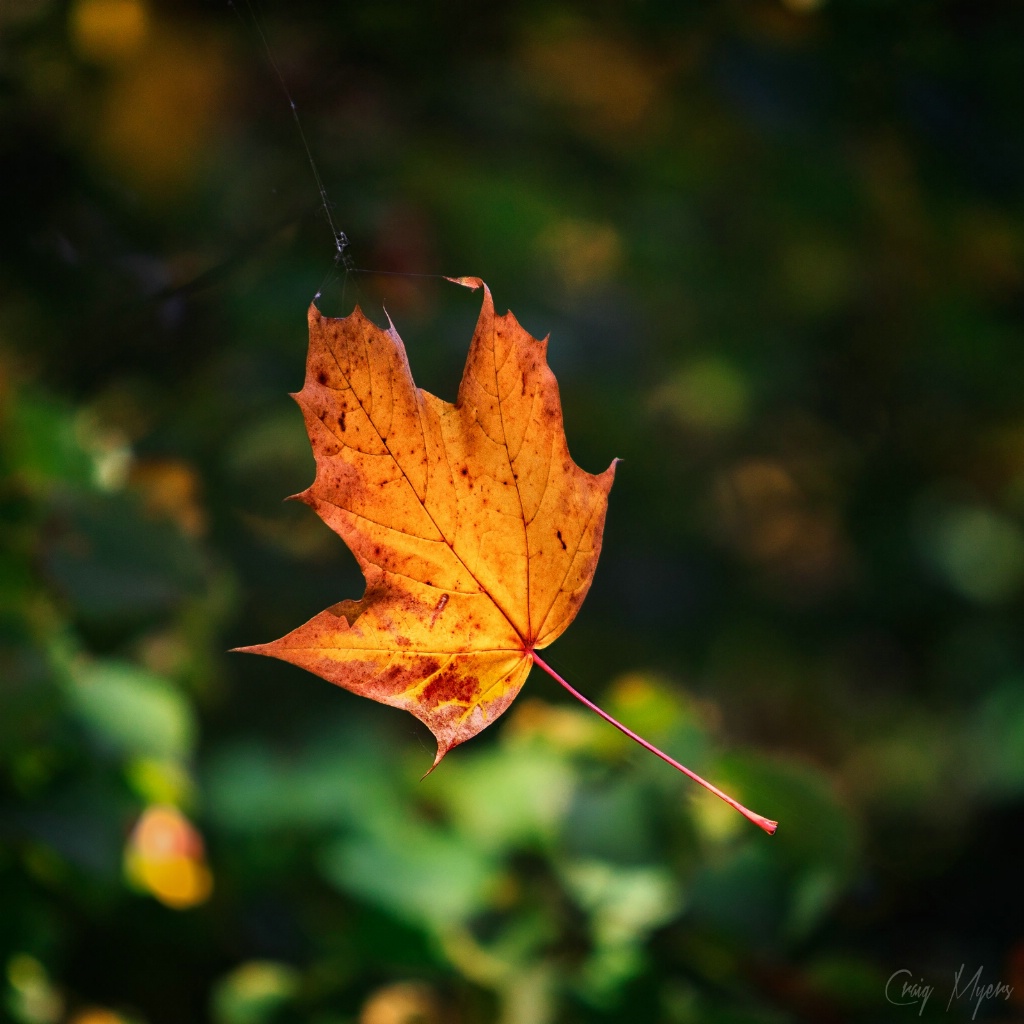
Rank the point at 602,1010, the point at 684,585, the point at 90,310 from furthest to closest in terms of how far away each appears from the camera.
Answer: the point at 684,585
the point at 90,310
the point at 602,1010

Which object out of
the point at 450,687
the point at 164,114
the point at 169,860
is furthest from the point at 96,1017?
the point at 164,114

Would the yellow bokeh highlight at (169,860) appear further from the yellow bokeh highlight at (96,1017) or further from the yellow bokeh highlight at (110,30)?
the yellow bokeh highlight at (110,30)

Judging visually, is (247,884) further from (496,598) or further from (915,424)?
(915,424)

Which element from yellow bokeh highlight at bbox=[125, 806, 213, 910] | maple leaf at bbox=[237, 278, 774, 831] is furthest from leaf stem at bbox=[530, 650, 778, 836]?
yellow bokeh highlight at bbox=[125, 806, 213, 910]

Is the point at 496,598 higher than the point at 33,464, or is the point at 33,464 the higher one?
the point at 496,598

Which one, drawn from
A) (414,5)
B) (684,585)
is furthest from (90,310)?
(684,585)

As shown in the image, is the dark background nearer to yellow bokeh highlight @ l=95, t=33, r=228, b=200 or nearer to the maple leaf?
yellow bokeh highlight @ l=95, t=33, r=228, b=200

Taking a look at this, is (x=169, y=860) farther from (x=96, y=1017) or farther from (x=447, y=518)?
(x=447, y=518)

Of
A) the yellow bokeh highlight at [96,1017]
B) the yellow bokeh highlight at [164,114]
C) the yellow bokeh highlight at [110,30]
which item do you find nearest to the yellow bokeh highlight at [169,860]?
the yellow bokeh highlight at [96,1017]
